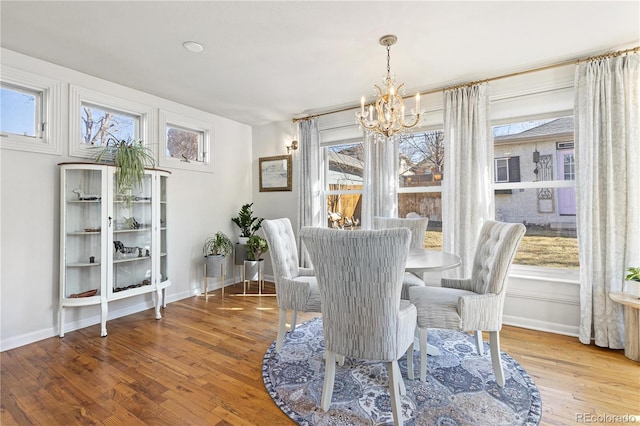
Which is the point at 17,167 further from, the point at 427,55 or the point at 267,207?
the point at 427,55

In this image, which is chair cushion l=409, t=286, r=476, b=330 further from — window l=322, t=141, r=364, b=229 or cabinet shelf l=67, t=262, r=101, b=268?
cabinet shelf l=67, t=262, r=101, b=268

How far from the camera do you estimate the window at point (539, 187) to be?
304cm

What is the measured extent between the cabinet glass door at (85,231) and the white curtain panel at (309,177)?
91.8 inches

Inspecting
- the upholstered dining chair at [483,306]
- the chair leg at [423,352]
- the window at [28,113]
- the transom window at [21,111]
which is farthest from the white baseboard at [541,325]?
the transom window at [21,111]

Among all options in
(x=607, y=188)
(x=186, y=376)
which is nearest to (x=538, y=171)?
(x=607, y=188)

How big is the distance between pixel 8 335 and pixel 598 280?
509cm

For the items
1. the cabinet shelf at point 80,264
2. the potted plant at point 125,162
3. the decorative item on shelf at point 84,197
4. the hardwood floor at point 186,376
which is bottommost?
the hardwood floor at point 186,376

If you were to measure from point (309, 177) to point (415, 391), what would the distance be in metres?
3.00

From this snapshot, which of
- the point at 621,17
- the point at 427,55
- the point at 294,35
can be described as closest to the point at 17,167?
the point at 294,35

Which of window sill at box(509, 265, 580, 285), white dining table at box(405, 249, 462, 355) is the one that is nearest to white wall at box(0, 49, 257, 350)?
white dining table at box(405, 249, 462, 355)

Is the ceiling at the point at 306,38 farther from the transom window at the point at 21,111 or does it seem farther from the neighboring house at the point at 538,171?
the neighboring house at the point at 538,171

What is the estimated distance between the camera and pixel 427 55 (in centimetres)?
274

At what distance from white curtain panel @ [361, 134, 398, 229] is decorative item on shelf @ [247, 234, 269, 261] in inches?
56.9

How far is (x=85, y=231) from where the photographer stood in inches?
116
